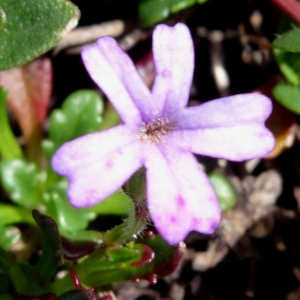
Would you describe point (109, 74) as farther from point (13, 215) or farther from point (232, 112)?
point (13, 215)

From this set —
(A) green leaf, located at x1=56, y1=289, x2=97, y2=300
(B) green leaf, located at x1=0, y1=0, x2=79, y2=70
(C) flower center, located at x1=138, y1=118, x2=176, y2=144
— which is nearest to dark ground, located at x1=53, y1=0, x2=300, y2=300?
(A) green leaf, located at x1=56, y1=289, x2=97, y2=300

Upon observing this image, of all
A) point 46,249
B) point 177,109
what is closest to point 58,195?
point 46,249

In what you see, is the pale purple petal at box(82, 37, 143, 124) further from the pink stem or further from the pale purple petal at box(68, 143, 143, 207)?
the pink stem

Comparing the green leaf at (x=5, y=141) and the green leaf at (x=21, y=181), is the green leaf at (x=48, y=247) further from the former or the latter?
the green leaf at (x=5, y=141)

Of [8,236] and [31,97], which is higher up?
[31,97]

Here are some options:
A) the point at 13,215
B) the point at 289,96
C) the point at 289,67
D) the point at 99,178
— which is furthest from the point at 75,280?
the point at 289,67

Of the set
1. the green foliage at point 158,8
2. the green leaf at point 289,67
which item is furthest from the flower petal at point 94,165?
the green leaf at point 289,67
